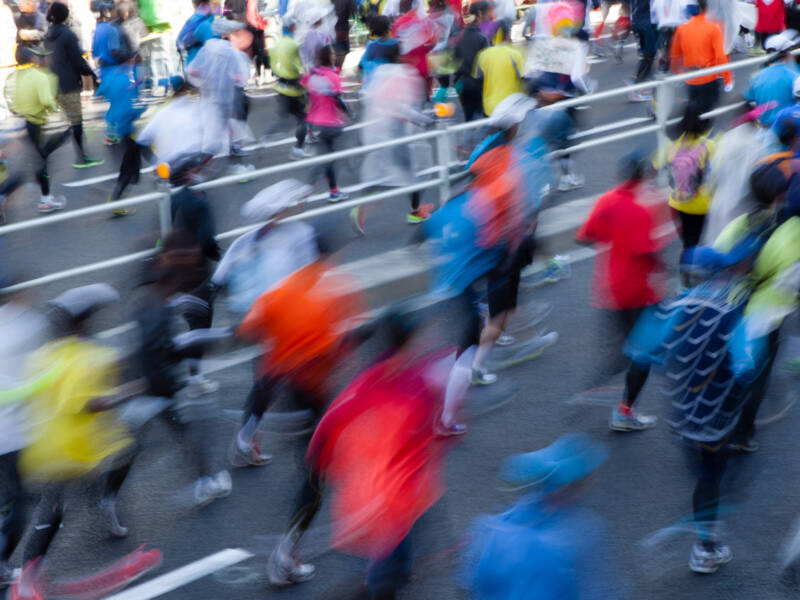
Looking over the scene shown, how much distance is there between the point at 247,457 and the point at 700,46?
22.0ft

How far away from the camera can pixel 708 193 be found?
6.69 metres

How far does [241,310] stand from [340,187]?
5616 mm

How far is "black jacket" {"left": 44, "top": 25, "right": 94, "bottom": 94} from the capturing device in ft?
37.3

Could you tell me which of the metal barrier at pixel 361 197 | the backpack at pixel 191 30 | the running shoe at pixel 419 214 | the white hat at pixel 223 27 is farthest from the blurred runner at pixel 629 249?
the backpack at pixel 191 30

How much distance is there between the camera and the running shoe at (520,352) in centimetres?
699

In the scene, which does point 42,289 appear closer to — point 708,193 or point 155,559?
point 155,559

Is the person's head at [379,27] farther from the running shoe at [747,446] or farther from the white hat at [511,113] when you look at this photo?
the running shoe at [747,446]

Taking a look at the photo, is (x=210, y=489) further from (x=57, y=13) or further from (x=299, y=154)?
(x=57, y=13)

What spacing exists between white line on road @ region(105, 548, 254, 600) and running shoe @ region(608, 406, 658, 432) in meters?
2.15

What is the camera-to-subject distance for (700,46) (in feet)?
34.4

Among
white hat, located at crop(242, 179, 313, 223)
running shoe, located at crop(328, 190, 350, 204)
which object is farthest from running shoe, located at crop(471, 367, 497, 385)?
running shoe, located at crop(328, 190, 350, 204)

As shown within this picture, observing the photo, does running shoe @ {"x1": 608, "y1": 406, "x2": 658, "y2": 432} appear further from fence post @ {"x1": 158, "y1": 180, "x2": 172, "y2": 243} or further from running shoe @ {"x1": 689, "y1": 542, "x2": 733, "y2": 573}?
fence post @ {"x1": 158, "y1": 180, "x2": 172, "y2": 243}

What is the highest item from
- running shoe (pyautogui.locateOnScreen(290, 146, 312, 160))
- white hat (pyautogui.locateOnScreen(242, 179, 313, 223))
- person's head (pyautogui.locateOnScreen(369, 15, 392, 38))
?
person's head (pyautogui.locateOnScreen(369, 15, 392, 38))

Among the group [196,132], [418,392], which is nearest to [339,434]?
[418,392]
